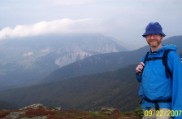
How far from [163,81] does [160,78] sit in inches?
→ 3.8

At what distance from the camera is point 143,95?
8.78 metres

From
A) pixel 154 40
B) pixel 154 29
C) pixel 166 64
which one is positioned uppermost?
pixel 154 29

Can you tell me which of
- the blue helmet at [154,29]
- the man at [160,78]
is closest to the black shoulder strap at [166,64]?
the man at [160,78]

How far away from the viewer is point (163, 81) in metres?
8.16

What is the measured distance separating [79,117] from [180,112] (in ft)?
62.4

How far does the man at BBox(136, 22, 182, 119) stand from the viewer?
8.00 meters

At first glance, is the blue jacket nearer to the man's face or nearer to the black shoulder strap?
the black shoulder strap

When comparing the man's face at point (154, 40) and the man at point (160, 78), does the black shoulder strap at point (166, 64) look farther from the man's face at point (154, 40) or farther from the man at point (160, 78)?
the man's face at point (154, 40)

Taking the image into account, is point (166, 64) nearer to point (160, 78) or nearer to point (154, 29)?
point (160, 78)

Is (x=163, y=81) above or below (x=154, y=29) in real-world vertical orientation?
below

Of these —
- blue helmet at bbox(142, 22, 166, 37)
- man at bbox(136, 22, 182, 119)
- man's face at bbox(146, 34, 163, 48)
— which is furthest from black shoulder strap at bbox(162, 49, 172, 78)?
blue helmet at bbox(142, 22, 166, 37)

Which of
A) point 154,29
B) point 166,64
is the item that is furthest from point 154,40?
point 166,64

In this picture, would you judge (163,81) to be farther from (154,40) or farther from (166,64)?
(154,40)

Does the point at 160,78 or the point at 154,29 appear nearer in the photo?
the point at 160,78
